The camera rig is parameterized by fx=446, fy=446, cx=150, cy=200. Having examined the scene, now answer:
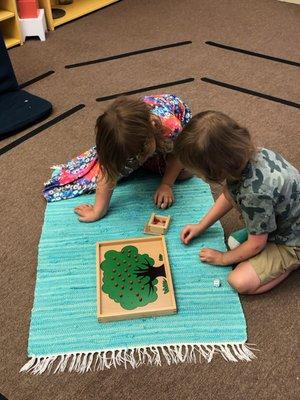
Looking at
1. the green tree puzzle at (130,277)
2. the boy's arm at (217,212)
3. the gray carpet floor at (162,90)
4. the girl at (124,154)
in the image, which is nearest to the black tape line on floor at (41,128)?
the gray carpet floor at (162,90)

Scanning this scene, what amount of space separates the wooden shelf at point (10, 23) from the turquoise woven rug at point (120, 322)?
1.33 m

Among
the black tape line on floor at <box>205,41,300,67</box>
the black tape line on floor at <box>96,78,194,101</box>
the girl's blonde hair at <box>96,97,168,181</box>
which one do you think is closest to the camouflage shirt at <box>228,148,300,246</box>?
the girl's blonde hair at <box>96,97,168,181</box>

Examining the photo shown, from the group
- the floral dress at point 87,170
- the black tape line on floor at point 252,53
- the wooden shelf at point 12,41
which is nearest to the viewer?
the floral dress at point 87,170

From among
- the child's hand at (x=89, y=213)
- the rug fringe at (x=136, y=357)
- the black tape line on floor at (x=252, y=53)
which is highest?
the black tape line on floor at (x=252, y=53)

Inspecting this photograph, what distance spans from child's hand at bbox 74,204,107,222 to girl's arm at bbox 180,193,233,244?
0.86 ft

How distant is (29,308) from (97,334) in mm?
205

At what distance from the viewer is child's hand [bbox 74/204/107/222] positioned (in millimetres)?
1376

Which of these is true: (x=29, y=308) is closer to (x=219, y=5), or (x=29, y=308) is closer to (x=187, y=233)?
(x=187, y=233)

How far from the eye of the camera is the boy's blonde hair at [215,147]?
0.96 m

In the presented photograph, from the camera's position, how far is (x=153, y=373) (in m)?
1.03

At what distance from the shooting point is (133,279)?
1.19 meters

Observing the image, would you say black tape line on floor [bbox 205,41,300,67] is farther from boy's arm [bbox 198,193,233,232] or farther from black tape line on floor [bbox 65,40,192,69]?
boy's arm [bbox 198,193,233,232]

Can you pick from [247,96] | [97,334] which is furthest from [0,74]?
[97,334]

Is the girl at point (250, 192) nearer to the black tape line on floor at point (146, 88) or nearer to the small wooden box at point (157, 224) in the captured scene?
the small wooden box at point (157, 224)
